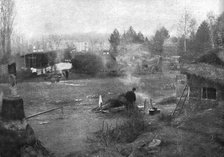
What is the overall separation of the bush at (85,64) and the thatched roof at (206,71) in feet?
131

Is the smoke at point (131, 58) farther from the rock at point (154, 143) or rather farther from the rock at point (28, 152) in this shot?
the rock at point (28, 152)

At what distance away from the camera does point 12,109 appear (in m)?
12.1

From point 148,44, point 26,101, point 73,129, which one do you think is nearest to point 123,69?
point 148,44

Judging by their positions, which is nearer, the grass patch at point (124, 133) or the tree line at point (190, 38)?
the grass patch at point (124, 133)

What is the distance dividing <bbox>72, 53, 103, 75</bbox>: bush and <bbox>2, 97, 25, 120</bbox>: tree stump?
140ft

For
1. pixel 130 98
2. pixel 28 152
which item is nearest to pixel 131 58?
pixel 130 98

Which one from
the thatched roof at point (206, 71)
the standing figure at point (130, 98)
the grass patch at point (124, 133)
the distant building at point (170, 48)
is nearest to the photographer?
the grass patch at point (124, 133)

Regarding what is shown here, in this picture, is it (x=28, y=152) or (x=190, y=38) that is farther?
(x=190, y=38)

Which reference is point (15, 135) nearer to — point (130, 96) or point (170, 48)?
point (130, 96)

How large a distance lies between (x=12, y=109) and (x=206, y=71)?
1001cm

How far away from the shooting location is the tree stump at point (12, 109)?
1212 cm

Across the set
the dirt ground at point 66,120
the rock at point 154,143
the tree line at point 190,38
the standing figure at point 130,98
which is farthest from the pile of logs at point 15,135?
the tree line at point 190,38

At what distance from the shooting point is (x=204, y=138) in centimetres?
1245

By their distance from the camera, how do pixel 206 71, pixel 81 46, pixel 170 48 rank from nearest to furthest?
1. pixel 206 71
2. pixel 170 48
3. pixel 81 46
